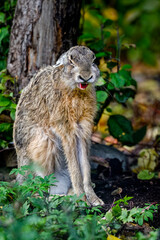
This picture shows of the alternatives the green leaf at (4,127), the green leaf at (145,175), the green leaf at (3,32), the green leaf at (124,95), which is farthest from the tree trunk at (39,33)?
the green leaf at (145,175)

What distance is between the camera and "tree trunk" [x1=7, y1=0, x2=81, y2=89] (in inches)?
242

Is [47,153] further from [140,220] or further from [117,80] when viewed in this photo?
[140,220]

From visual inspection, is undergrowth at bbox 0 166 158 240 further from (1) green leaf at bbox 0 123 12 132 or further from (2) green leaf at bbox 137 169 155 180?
(1) green leaf at bbox 0 123 12 132

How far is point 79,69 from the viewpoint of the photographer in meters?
4.39

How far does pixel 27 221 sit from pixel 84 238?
548 millimetres

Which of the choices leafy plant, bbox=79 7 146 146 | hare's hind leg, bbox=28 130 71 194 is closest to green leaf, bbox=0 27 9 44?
leafy plant, bbox=79 7 146 146

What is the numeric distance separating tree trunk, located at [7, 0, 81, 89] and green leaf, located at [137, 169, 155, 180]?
243 centimetres

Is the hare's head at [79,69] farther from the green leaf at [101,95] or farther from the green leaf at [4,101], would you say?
the green leaf at [4,101]

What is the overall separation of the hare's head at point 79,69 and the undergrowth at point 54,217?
1.26m

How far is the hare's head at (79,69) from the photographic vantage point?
438 centimetres

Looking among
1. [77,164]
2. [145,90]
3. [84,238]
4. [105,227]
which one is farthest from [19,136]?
[145,90]

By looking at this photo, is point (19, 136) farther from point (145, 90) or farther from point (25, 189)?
point (145, 90)

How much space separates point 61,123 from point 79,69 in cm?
97

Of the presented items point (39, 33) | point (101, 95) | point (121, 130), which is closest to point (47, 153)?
point (101, 95)
